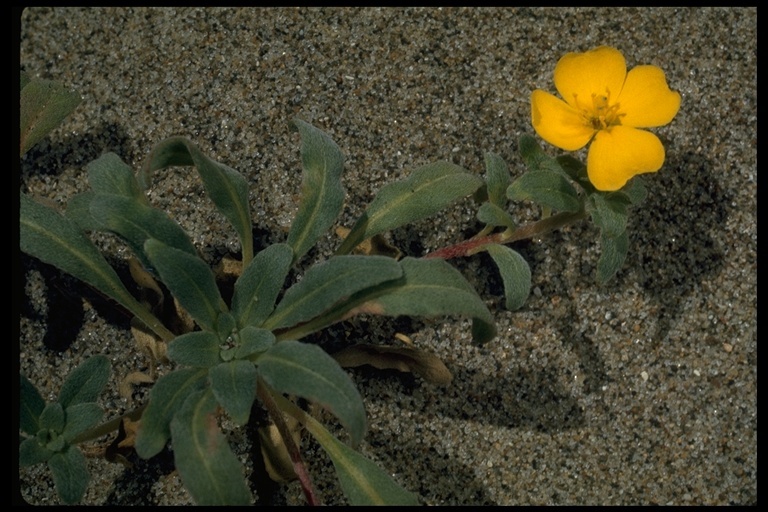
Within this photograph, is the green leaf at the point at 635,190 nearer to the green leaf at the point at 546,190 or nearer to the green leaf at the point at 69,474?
the green leaf at the point at 546,190

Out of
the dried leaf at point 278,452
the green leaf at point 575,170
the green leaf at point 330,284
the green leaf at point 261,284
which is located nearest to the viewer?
the green leaf at point 330,284

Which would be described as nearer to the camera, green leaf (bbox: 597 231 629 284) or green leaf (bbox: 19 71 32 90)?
green leaf (bbox: 597 231 629 284)

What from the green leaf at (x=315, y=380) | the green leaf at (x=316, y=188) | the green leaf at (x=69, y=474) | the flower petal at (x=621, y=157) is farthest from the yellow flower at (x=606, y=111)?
the green leaf at (x=69, y=474)

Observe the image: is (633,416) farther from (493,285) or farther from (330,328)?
(330,328)

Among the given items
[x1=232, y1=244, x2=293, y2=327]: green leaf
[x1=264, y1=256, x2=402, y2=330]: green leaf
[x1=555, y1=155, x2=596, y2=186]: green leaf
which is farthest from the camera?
[x1=555, y1=155, x2=596, y2=186]: green leaf

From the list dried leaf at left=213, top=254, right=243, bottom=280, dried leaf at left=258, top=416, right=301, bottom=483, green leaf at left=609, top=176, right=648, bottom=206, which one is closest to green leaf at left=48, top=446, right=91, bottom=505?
Result: dried leaf at left=258, top=416, right=301, bottom=483

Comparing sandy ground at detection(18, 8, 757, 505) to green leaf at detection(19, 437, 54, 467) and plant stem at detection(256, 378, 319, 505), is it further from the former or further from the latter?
green leaf at detection(19, 437, 54, 467)
